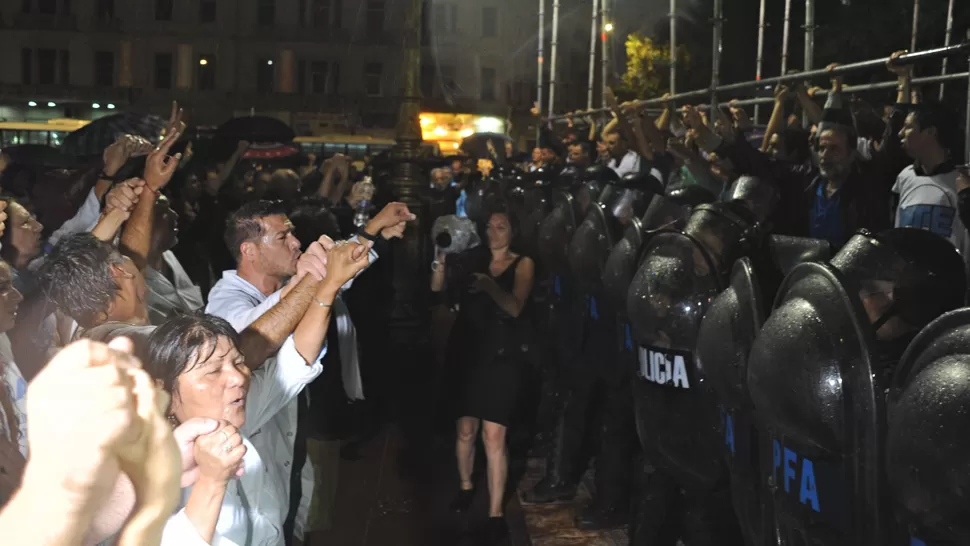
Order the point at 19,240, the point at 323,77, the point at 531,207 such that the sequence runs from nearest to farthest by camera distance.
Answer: the point at 19,240
the point at 531,207
the point at 323,77

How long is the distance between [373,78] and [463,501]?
150 ft

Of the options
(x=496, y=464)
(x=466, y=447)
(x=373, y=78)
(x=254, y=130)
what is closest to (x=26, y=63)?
(x=373, y=78)

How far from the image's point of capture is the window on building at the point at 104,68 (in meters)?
49.8

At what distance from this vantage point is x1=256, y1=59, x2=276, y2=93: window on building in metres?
50.0

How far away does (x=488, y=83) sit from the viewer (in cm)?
5078

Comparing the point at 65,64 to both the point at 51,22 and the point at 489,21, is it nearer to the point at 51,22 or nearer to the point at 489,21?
the point at 51,22

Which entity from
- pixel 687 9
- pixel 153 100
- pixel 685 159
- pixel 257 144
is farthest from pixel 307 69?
pixel 685 159

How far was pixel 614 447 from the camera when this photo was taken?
631cm

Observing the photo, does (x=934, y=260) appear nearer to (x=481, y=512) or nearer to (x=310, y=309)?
(x=310, y=309)

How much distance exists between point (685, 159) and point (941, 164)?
2.55 metres

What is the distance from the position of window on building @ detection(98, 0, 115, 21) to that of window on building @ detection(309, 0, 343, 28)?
836 cm

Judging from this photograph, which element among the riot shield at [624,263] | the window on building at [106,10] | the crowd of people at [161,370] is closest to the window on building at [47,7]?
the window on building at [106,10]

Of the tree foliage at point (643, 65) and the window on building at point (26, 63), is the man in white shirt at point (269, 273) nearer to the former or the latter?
the tree foliage at point (643, 65)

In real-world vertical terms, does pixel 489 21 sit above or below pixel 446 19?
below
